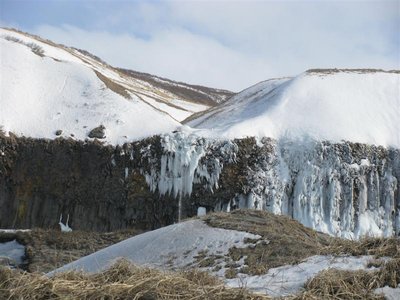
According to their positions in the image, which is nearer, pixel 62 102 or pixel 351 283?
pixel 351 283

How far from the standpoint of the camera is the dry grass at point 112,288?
14.1 feet

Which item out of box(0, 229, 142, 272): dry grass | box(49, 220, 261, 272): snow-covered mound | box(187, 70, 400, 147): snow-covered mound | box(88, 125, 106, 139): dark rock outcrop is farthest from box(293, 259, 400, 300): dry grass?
box(88, 125, 106, 139): dark rock outcrop

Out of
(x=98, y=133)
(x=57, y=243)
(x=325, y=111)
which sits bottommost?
(x=57, y=243)

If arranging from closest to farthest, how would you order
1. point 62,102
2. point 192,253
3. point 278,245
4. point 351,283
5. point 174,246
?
point 351,283, point 278,245, point 192,253, point 174,246, point 62,102

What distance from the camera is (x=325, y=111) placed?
25828 millimetres

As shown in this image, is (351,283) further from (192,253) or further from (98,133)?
(98,133)

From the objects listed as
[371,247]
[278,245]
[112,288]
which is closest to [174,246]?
[278,245]

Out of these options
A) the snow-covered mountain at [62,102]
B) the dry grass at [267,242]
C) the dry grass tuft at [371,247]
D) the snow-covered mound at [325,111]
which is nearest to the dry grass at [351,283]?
the dry grass tuft at [371,247]

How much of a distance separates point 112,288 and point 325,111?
22.7 meters

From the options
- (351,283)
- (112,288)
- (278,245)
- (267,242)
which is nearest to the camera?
(112,288)

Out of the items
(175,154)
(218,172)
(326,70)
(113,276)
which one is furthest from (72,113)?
(113,276)

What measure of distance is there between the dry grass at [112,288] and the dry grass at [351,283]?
0.58 metres

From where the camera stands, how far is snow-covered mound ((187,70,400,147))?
24.3 meters

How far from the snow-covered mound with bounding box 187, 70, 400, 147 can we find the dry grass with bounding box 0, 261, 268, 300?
1885 centimetres
